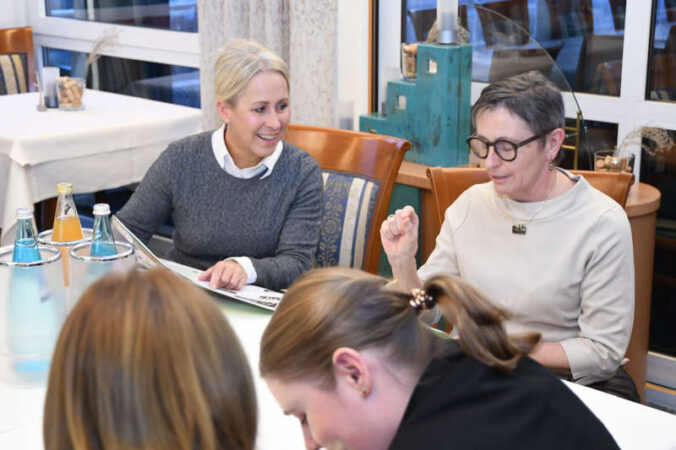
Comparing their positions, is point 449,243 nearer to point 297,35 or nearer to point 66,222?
point 66,222

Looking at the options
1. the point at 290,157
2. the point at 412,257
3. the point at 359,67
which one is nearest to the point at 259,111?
the point at 290,157

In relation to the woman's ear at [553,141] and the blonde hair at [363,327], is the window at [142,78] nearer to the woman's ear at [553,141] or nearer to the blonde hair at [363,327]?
the woman's ear at [553,141]

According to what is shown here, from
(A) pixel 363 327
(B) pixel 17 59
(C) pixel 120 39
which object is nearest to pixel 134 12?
(C) pixel 120 39

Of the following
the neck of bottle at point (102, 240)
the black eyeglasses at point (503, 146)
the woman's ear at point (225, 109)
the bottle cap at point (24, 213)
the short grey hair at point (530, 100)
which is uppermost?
the short grey hair at point (530, 100)

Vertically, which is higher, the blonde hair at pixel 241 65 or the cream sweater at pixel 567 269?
the blonde hair at pixel 241 65

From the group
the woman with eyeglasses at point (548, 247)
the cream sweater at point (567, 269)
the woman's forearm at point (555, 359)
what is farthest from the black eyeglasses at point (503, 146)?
the woman's forearm at point (555, 359)

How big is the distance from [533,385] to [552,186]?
926mm

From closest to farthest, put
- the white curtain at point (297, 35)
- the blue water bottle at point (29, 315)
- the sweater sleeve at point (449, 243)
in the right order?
the blue water bottle at point (29, 315) < the sweater sleeve at point (449, 243) < the white curtain at point (297, 35)

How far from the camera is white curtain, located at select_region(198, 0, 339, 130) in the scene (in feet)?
10.2

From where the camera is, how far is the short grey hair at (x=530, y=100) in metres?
1.86

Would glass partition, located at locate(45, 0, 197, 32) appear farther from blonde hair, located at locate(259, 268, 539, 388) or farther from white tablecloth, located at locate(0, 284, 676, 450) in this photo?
blonde hair, located at locate(259, 268, 539, 388)

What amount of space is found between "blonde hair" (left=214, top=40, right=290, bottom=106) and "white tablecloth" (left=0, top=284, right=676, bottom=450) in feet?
3.22

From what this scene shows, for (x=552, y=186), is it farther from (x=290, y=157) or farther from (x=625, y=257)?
(x=290, y=157)

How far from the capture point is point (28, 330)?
148cm
